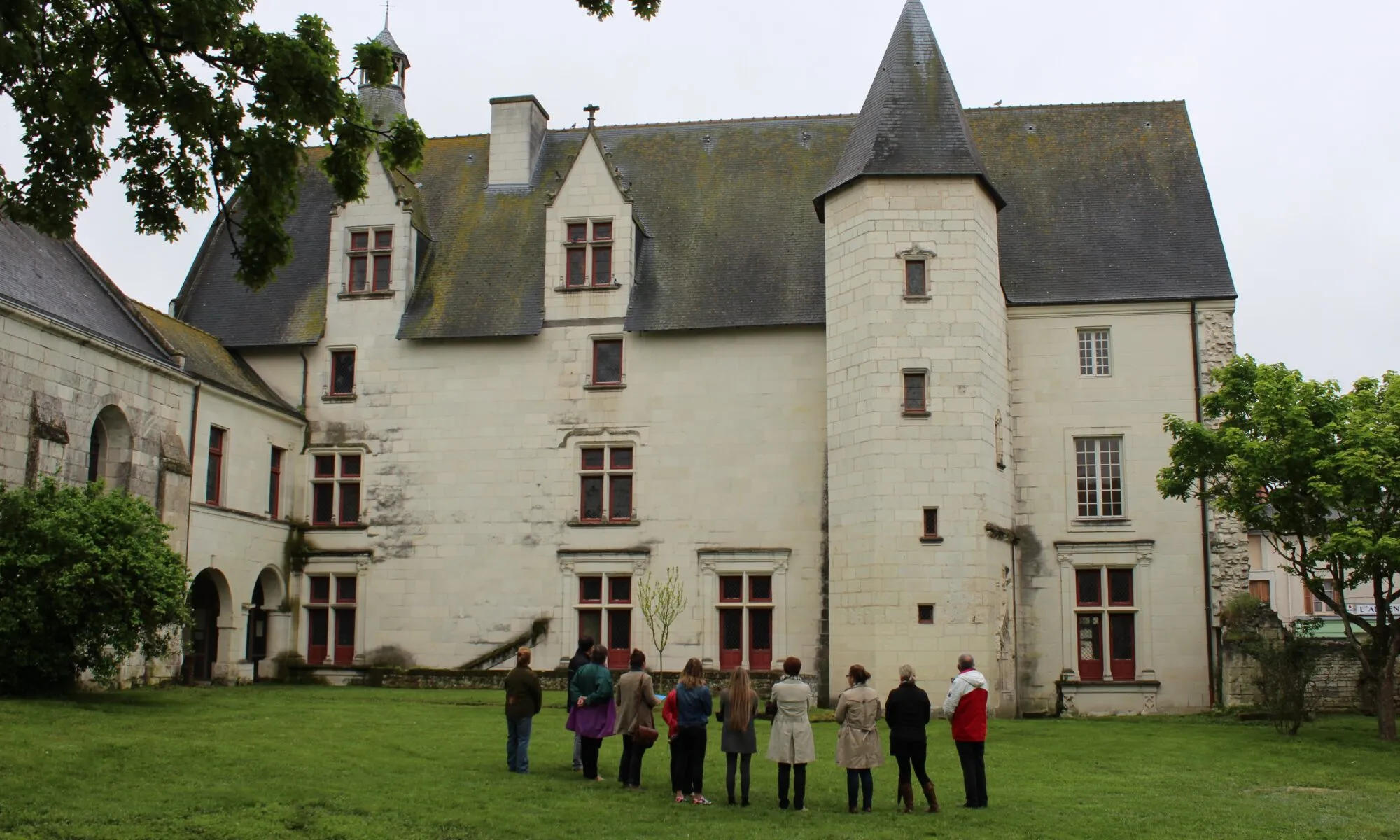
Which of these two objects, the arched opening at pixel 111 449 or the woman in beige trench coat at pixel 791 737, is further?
the arched opening at pixel 111 449

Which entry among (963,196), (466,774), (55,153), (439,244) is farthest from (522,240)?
(55,153)

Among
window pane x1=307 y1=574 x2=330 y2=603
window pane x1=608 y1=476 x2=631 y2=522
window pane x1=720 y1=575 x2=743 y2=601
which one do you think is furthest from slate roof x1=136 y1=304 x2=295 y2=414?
window pane x1=720 y1=575 x2=743 y2=601

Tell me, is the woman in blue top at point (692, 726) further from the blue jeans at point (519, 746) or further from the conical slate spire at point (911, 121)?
the conical slate spire at point (911, 121)

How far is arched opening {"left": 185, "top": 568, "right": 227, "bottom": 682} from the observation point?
91.0 feet

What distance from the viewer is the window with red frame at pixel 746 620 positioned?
2864cm

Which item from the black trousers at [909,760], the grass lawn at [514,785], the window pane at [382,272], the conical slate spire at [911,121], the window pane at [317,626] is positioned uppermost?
the conical slate spire at [911,121]

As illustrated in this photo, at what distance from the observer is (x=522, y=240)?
32.2 m

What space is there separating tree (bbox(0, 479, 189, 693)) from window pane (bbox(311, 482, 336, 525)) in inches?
406

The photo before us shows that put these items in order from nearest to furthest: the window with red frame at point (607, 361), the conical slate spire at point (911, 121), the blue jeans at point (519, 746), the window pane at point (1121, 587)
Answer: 1. the blue jeans at point (519, 746)
2. the conical slate spire at point (911, 121)
3. the window pane at point (1121, 587)
4. the window with red frame at point (607, 361)

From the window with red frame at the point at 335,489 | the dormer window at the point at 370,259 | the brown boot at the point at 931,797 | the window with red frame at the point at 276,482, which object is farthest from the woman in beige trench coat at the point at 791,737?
the dormer window at the point at 370,259

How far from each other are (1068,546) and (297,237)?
19.7 m

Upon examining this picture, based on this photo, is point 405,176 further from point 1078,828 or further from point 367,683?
point 1078,828

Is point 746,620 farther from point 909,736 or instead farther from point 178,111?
point 178,111

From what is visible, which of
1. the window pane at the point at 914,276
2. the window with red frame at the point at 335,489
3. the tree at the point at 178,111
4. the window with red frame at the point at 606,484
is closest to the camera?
the tree at the point at 178,111
